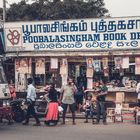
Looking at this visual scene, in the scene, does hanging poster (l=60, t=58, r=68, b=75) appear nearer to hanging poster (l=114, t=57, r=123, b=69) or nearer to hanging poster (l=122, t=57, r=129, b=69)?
hanging poster (l=114, t=57, r=123, b=69)

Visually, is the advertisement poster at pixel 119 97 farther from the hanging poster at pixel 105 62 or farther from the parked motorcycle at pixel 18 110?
the parked motorcycle at pixel 18 110

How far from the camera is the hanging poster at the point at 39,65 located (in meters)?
21.0

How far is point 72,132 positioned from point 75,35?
6.54 meters

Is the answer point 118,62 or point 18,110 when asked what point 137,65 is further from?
point 18,110

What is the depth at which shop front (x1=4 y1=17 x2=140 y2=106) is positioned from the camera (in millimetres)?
20109

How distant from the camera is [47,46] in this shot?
20.9m

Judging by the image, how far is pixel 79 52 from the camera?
20484 mm

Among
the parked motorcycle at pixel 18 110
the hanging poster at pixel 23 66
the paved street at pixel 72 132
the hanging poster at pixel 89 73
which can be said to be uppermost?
the hanging poster at pixel 23 66

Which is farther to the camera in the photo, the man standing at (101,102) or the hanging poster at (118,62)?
the hanging poster at (118,62)

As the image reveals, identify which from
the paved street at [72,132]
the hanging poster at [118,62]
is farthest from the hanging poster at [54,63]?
the paved street at [72,132]

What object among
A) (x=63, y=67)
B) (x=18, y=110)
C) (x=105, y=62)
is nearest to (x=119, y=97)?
(x=105, y=62)

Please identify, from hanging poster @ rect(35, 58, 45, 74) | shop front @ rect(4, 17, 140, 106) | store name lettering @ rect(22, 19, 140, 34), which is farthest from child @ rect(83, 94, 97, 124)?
store name lettering @ rect(22, 19, 140, 34)

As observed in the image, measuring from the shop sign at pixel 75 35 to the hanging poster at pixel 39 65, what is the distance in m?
0.49

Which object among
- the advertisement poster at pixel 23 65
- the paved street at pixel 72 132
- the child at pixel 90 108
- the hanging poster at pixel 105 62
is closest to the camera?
the paved street at pixel 72 132
